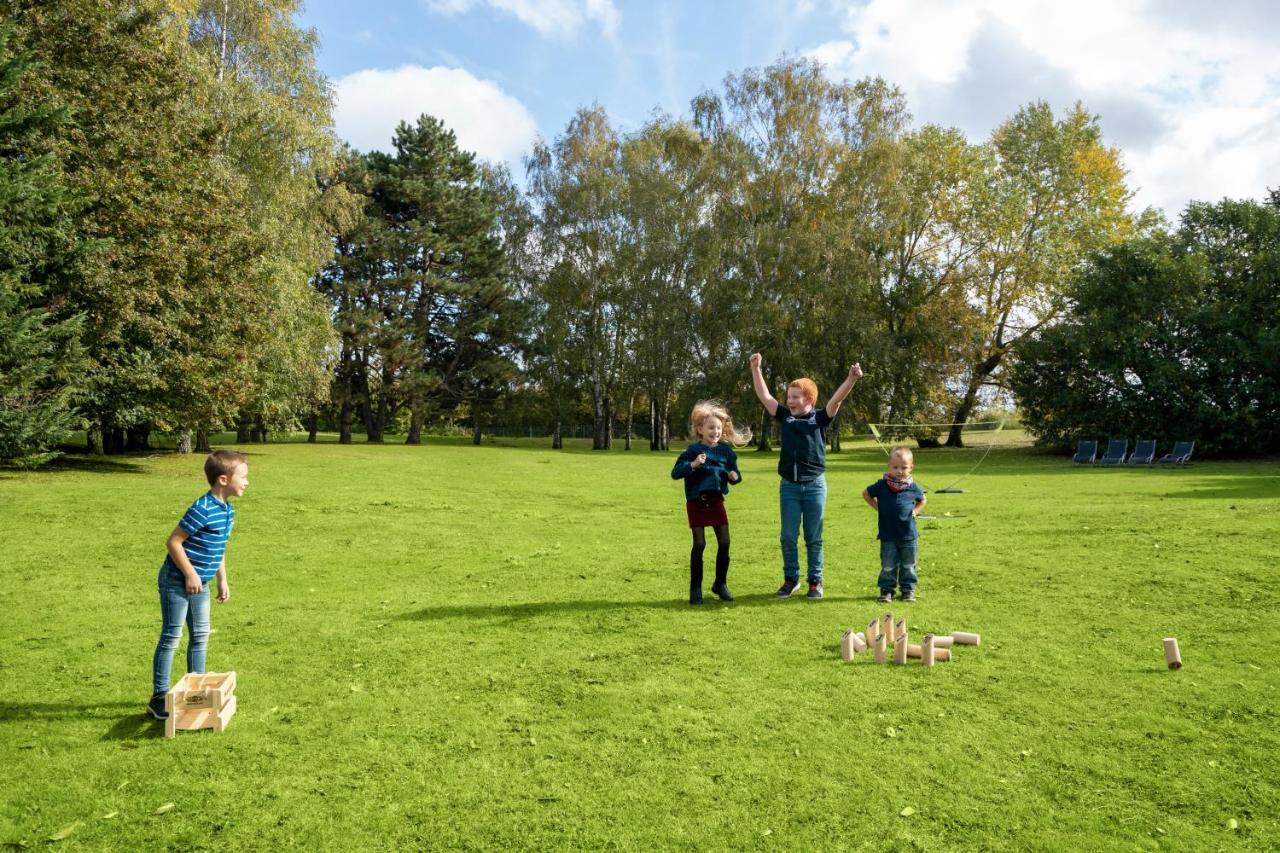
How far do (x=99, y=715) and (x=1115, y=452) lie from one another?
38.5 meters

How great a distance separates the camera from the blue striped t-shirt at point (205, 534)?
5641mm

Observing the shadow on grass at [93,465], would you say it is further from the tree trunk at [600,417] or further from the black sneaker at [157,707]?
the tree trunk at [600,417]

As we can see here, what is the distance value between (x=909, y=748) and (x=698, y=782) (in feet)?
4.48

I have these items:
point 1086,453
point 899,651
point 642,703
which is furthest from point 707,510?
point 1086,453

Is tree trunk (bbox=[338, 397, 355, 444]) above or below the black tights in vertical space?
above

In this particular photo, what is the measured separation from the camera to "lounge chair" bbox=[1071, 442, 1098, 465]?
36.0 m

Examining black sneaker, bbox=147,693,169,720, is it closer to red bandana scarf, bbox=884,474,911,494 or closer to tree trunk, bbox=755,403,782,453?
red bandana scarf, bbox=884,474,911,494

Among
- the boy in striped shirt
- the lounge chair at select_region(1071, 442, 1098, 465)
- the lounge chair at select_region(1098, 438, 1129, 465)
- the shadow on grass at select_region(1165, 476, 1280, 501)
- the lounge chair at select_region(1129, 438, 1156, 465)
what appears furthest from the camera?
the lounge chair at select_region(1071, 442, 1098, 465)

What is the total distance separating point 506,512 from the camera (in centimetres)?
1783

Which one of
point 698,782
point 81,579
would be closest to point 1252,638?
point 698,782

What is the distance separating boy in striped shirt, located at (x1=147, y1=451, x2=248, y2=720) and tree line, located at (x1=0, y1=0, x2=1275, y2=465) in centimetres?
1723

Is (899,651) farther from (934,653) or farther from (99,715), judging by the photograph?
(99,715)

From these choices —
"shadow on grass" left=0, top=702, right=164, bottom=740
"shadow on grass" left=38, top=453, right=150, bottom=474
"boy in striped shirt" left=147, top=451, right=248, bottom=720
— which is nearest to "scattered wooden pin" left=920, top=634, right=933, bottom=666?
"boy in striped shirt" left=147, top=451, right=248, bottom=720

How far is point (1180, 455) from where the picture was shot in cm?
3450
